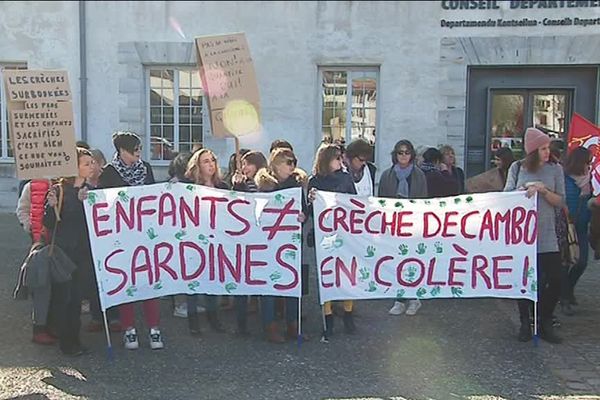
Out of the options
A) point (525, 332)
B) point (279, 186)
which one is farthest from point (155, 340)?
point (525, 332)

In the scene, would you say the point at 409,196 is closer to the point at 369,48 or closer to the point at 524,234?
the point at 524,234

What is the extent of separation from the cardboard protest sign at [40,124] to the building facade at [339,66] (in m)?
7.57

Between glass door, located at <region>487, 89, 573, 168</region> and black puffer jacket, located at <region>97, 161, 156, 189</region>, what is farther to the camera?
glass door, located at <region>487, 89, 573, 168</region>

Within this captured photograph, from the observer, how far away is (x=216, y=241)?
18.4ft

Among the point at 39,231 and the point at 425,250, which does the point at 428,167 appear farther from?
the point at 39,231

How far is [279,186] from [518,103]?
816cm

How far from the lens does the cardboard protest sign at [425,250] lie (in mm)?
5656

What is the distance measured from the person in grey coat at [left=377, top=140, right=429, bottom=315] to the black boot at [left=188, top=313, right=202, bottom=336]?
185 cm

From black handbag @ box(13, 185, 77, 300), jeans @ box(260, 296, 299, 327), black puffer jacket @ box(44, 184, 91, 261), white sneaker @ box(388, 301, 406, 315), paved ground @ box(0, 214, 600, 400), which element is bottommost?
paved ground @ box(0, 214, 600, 400)

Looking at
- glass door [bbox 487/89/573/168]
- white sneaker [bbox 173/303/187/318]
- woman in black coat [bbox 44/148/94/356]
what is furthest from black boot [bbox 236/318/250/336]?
glass door [bbox 487/89/573/168]

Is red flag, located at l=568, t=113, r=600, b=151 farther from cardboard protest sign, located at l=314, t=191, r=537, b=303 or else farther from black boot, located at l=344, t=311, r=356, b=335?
black boot, located at l=344, t=311, r=356, b=335

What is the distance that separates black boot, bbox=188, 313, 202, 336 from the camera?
19.4ft

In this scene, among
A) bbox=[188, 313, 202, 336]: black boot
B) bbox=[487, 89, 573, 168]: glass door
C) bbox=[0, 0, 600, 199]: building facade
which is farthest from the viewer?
bbox=[487, 89, 573, 168]: glass door

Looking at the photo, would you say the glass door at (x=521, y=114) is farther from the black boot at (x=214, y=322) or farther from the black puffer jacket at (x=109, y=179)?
the black puffer jacket at (x=109, y=179)
